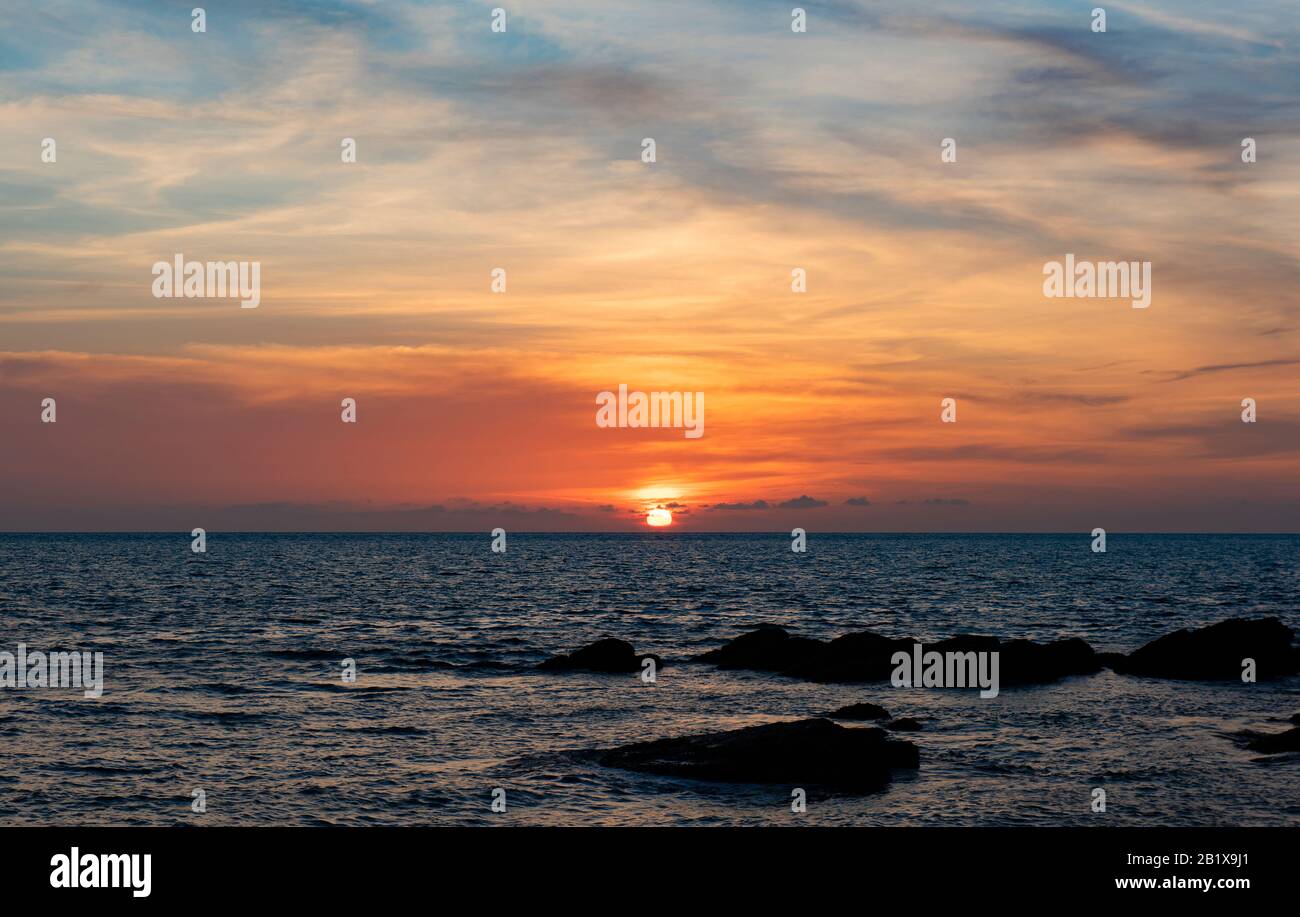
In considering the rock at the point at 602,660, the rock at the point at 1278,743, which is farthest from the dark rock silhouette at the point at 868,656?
the rock at the point at 1278,743

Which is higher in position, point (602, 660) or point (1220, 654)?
point (1220, 654)

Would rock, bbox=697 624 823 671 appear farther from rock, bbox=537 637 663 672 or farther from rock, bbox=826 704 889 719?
rock, bbox=826 704 889 719

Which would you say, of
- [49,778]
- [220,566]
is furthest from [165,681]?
[220,566]

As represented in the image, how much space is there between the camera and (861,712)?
3578cm

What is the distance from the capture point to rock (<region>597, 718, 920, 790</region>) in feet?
88.7

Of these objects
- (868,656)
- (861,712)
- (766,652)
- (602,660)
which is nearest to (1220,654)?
(868,656)

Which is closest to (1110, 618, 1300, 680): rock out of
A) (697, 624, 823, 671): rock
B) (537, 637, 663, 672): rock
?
(697, 624, 823, 671): rock

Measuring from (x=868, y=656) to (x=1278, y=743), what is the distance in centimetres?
1862

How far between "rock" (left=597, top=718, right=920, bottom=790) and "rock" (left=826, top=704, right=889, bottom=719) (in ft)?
21.2

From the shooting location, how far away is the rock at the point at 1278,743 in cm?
3008

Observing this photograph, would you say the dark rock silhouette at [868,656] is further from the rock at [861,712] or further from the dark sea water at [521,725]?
the rock at [861,712]

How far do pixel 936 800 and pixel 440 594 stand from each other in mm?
79034

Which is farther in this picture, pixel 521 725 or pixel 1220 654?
pixel 1220 654

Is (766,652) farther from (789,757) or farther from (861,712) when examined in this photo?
(789,757)
